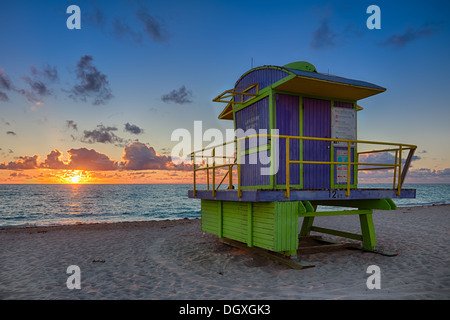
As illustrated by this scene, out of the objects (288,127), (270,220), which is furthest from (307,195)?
(288,127)

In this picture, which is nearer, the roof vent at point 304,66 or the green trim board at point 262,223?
the green trim board at point 262,223

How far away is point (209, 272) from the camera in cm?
736

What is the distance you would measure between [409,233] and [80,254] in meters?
12.2

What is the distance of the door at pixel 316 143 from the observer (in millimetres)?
8711

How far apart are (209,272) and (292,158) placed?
3.56 m

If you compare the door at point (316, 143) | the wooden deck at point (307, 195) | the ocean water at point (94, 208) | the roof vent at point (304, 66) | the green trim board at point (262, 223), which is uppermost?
the roof vent at point (304, 66)

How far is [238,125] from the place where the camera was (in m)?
10.3

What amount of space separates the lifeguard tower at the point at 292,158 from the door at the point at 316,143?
0.09ft

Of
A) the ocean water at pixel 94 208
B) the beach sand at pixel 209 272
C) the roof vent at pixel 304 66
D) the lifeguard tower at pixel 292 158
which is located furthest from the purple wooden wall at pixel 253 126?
the ocean water at pixel 94 208

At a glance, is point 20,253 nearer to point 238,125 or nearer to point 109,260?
point 109,260

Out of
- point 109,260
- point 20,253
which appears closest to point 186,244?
point 109,260

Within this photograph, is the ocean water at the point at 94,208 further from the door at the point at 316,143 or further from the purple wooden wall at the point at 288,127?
the door at the point at 316,143

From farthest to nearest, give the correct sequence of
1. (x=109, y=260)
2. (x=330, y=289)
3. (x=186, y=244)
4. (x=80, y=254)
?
(x=186, y=244)
(x=80, y=254)
(x=109, y=260)
(x=330, y=289)

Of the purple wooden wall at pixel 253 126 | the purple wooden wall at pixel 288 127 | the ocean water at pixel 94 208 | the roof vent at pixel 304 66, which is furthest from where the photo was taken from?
the ocean water at pixel 94 208
